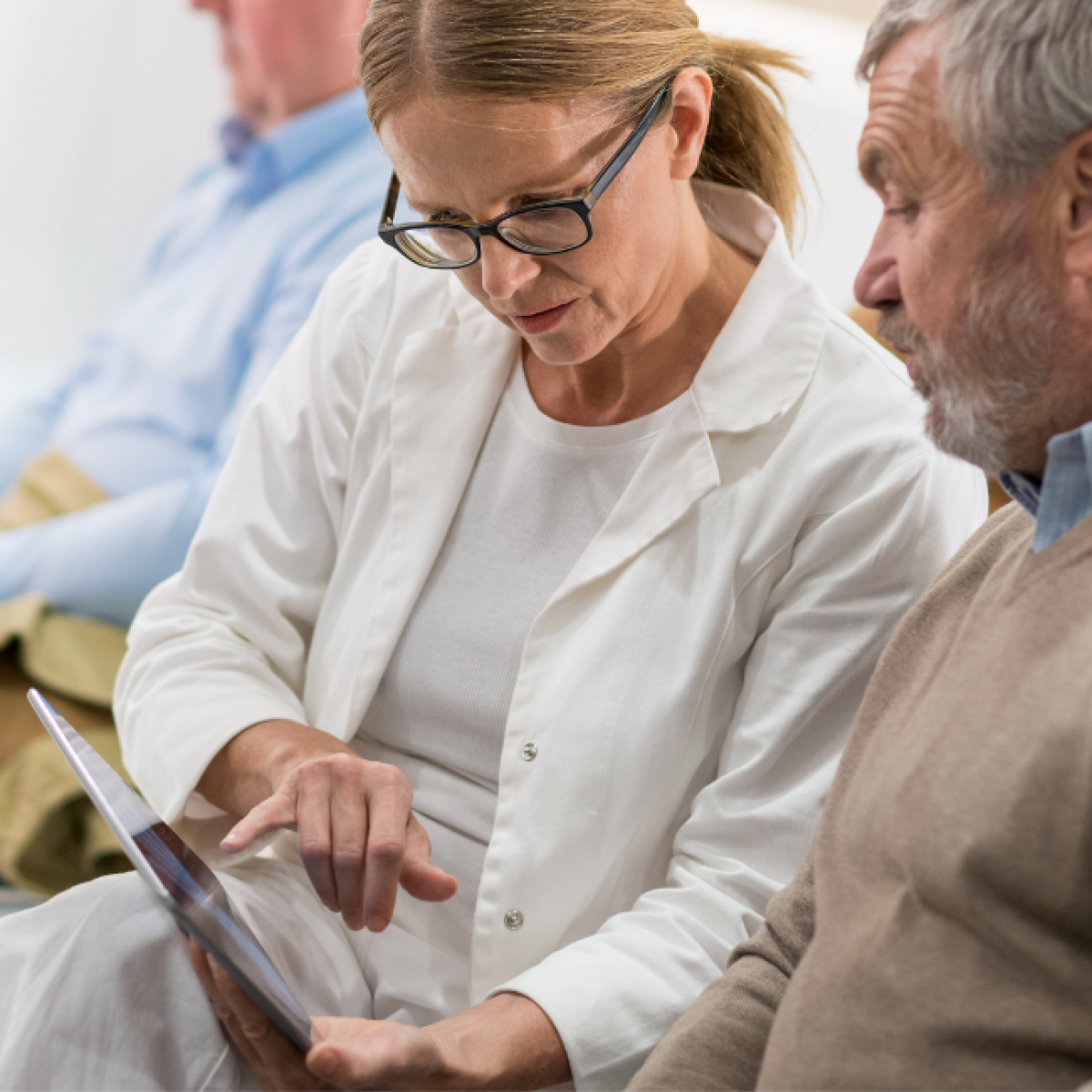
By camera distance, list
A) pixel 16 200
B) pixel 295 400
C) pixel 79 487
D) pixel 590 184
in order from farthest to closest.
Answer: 1. pixel 16 200
2. pixel 79 487
3. pixel 295 400
4. pixel 590 184

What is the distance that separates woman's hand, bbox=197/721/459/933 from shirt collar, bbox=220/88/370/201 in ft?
4.93

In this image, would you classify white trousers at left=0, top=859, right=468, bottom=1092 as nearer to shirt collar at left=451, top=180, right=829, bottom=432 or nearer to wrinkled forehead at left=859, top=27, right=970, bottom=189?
shirt collar at left=451, top=180, right=829, bottom=432

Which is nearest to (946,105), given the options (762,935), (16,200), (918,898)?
(918,898)

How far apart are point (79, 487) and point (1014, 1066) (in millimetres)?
1940

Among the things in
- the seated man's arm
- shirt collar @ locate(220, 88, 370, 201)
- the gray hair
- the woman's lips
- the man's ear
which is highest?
the gray hair

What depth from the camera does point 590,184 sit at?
111 centimetres

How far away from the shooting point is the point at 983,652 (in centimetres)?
82

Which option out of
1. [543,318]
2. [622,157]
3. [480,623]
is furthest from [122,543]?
[622,157]

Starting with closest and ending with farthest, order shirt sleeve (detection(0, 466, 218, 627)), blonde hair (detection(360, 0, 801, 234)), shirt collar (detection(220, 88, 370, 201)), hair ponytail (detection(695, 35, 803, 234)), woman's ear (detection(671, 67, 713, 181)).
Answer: blonde hair (detection(360, 0, 801, 234))
woman's ear (detection(671, 67, 713, 181))
hair ponytail (detection(695, 35, 803, 234))
shirt sleeve (detection(0, 466, 218, 627))
shirt collar (detection(220, 88, 370, 201))

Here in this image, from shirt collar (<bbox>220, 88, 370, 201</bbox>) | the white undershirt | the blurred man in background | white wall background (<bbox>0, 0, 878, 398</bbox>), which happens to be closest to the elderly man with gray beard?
the white undershirt

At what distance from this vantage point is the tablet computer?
0.82 m

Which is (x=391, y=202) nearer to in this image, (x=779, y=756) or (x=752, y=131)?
(x=752, y=131)

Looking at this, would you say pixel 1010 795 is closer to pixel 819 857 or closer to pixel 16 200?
pixel 819 857

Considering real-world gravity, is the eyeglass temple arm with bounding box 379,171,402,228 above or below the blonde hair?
below
